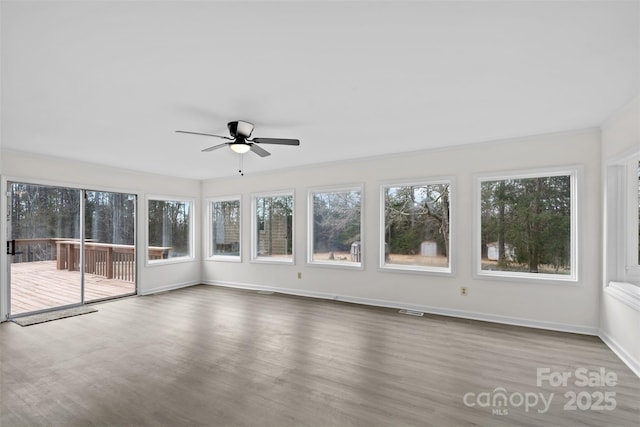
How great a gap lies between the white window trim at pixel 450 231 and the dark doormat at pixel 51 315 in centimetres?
487

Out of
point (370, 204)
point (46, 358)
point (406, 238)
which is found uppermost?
point (370, 204)

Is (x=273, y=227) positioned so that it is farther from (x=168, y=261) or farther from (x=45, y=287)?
(x=45, y=287)

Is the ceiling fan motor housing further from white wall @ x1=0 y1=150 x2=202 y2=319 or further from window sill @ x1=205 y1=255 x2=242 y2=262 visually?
window sill @ x1=205 y1=255 x2=242 y2=262

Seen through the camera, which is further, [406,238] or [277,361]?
[406,238]

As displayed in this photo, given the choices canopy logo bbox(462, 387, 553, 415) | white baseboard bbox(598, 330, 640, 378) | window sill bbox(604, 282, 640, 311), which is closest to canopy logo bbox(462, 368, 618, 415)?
canopy logo bbox(462, 387, 553, 415)

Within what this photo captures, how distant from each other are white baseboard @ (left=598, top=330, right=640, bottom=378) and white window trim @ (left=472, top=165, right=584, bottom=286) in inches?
25.0

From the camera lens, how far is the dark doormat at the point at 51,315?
A: 441cm

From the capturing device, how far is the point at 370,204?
5.37 metres

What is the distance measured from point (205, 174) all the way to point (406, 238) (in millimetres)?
4412

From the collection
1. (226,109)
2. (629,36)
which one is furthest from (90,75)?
(629,36)

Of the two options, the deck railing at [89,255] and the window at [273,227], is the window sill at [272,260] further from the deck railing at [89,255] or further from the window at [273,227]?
the deck railing at [89,255]

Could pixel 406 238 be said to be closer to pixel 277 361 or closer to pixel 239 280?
pixel 277 361

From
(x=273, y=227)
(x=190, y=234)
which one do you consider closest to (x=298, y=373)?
(x=273, y=227)

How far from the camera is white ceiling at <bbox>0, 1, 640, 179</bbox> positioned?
1727 mm
